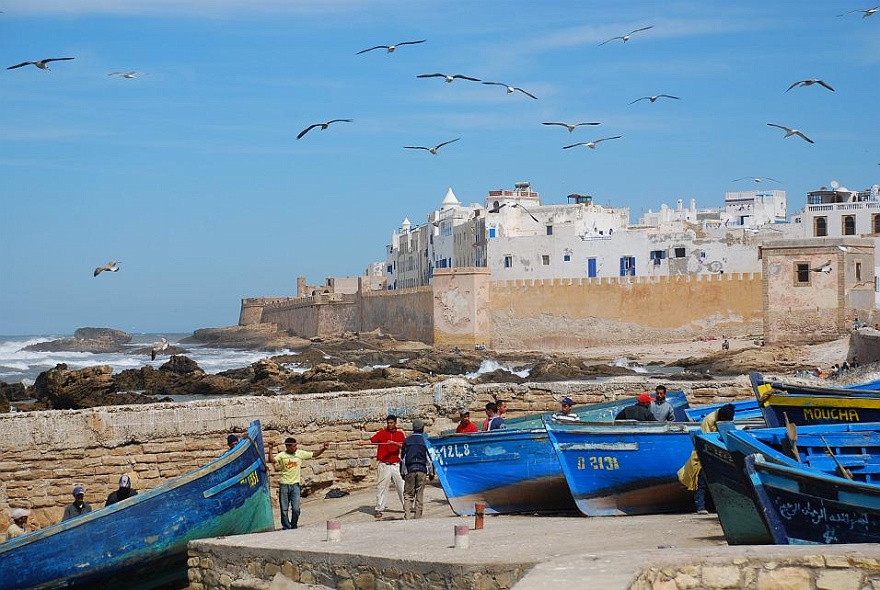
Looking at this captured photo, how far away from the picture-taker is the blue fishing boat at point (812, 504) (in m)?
6.00

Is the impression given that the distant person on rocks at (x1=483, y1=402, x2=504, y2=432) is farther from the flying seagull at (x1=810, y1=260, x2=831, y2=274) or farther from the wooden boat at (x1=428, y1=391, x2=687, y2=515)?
the flying seagull at (x1=810, y1=260, x2=831, y2=274)

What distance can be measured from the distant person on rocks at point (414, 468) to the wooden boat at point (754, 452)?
2395mm

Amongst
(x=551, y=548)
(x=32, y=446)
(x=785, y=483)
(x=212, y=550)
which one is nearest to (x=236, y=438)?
(x=32, y=446)

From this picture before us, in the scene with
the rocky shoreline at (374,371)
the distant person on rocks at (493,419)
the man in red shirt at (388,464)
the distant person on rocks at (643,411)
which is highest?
the distant person on rocks at (643,411)

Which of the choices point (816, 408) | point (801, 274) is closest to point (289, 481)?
point (816, 408)

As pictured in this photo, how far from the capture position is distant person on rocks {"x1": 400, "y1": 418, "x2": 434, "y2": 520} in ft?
29.5

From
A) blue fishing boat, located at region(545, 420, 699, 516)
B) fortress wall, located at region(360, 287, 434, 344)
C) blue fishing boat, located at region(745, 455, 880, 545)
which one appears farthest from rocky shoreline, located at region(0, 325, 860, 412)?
blue fishing boat, located at region(745, 455, 880, 545)

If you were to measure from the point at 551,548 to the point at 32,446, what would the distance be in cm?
505

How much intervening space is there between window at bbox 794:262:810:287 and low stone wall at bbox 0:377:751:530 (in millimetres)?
23453

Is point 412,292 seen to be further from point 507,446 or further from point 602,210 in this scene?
point 507,446

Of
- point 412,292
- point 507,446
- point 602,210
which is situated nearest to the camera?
point 507,446

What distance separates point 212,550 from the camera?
8062 mm

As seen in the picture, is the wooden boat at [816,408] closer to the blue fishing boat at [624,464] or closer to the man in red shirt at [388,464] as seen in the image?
the blue fishing boat at [624,464]

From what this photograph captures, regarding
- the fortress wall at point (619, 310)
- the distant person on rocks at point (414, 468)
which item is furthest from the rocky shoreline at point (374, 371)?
the distant person on rocks at point (414, 468)
